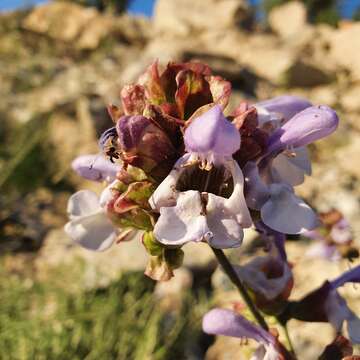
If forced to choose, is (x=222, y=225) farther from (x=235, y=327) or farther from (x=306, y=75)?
(x=306, y=75)

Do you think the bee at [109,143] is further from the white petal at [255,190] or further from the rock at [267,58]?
the rock at [267,58]

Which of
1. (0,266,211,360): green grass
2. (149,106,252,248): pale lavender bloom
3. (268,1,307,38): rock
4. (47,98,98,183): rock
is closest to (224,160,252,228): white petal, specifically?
(149,106,252,248): pale lavender bloom

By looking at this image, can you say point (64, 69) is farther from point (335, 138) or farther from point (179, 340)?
point (179, 340)

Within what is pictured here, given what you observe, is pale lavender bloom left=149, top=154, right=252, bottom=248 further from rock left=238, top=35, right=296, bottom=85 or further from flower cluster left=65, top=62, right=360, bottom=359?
rock left=238, top=35, right=296, bottom=85

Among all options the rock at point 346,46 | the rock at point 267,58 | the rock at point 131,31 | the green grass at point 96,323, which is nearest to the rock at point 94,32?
the rock at point 131,31

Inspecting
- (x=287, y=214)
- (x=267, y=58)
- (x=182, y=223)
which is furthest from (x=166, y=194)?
(x=267, y=58)

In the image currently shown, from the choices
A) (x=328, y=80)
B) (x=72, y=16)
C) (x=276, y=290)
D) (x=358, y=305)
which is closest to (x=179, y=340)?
(x=358, y=305)
